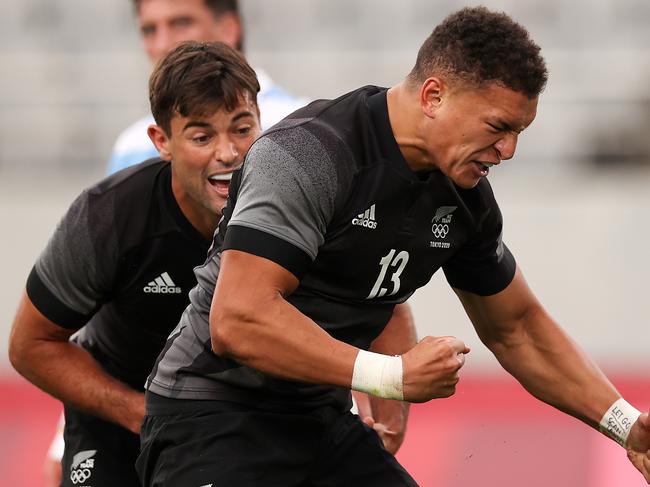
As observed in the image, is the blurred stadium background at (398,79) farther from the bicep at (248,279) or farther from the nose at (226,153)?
the bicep at (248,279)

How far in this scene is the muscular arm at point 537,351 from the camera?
4.84m

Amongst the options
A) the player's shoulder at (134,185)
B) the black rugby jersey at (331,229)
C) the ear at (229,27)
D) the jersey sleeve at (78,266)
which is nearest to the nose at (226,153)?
the player's shoulder at (134,185)

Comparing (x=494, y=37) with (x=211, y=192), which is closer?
(x=494, y=37)

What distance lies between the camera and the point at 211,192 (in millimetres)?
4891

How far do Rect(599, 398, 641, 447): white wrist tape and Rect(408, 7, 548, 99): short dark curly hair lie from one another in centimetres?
117

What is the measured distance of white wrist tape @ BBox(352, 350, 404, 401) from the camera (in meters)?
3.95

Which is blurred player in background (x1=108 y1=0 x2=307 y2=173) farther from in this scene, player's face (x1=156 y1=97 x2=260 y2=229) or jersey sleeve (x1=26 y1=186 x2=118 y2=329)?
jersey sleeve (x1=26 y1=186 x2=118 y2=329)

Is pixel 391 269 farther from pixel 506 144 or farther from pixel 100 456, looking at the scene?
pixel 100 456

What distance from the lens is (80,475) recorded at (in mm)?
5332

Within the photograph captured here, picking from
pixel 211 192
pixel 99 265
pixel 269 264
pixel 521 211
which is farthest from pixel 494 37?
pixel 521 211

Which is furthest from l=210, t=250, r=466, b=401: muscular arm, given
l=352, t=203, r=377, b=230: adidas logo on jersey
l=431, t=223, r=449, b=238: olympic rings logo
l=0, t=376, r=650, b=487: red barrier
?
l=0, t=376, r=650, b=487: red barrier

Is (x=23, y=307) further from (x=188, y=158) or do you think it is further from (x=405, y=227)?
(x=405, y=227)

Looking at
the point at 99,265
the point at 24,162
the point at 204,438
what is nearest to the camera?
the point at 204,438

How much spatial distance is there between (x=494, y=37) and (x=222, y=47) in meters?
1.26
